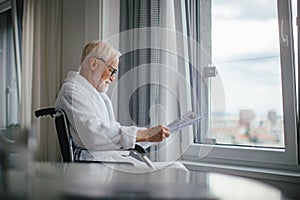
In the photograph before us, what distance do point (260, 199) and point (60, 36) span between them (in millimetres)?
2270

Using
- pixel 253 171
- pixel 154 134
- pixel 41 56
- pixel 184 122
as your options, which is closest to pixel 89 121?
pixel 154 134

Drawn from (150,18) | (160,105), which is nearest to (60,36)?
(150,18)

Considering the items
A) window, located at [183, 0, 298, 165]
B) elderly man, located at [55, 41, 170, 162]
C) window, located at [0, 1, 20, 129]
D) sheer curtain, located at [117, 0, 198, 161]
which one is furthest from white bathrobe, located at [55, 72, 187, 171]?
window, located at [0, 1, 20, 129]

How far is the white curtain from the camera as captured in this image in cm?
274

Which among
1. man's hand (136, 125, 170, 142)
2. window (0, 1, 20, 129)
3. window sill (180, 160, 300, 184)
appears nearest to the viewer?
man's hand (136, 125, 170, 142)

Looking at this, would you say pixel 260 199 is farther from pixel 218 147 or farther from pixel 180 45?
pixel 180 45

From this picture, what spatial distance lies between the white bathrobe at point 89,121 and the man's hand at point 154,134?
A: 1.4 inches

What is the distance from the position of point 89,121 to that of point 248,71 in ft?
3.16

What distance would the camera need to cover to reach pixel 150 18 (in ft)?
7.30

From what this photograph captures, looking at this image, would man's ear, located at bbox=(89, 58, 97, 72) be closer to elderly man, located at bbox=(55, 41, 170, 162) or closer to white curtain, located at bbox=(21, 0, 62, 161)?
elderly man, located at bbox=(55, 41, 170, 162)

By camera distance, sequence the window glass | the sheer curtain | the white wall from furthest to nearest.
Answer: the white wall → the sheer curtain → the window glass

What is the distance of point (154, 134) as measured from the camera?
64.2 inches

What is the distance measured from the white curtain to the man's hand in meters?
1.18

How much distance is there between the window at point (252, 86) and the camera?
1858mm
